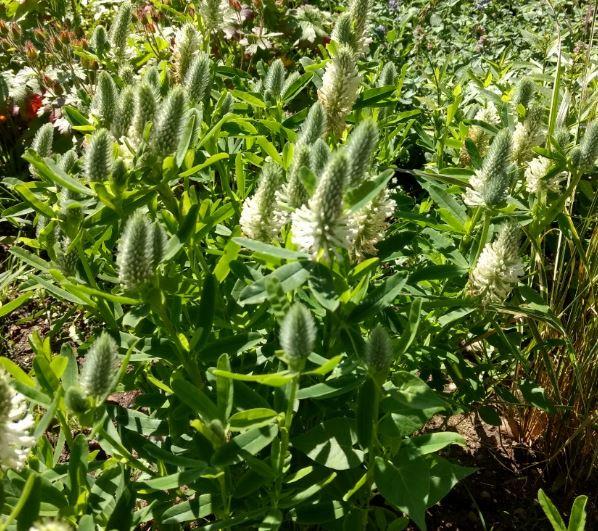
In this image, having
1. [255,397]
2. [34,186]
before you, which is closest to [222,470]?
[255,397]

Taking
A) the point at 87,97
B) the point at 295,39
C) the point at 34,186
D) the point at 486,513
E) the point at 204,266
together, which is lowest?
the point at 486,513

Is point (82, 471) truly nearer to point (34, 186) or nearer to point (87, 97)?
point (34, 186)

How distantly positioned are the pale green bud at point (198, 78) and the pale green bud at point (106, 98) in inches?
8.8

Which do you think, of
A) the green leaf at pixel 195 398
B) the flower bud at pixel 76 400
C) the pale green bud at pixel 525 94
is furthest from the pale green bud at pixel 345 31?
the flower bud at pixel 76 400

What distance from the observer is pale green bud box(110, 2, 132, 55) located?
2.38 meters

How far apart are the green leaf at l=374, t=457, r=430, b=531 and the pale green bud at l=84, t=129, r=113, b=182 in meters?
0.94

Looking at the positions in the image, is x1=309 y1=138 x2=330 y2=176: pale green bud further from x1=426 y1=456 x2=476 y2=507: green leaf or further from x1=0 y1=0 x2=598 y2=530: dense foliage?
x1=426 y1=456 x2=476 y2=507: green leaf

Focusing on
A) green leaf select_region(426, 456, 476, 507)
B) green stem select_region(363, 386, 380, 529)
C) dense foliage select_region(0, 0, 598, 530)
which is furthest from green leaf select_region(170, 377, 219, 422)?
green leaf select_region(426, 456, 476, 507)

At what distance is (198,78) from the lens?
7.02ft

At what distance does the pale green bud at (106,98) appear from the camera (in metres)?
2.02

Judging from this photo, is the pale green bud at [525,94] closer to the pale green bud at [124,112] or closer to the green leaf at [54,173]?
the pale green bud at [124,112]

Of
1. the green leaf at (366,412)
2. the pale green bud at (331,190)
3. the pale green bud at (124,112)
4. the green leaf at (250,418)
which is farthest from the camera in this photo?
the pale green bud at (124,112)

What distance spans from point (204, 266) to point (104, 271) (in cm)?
53

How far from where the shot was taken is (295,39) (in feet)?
14.6
